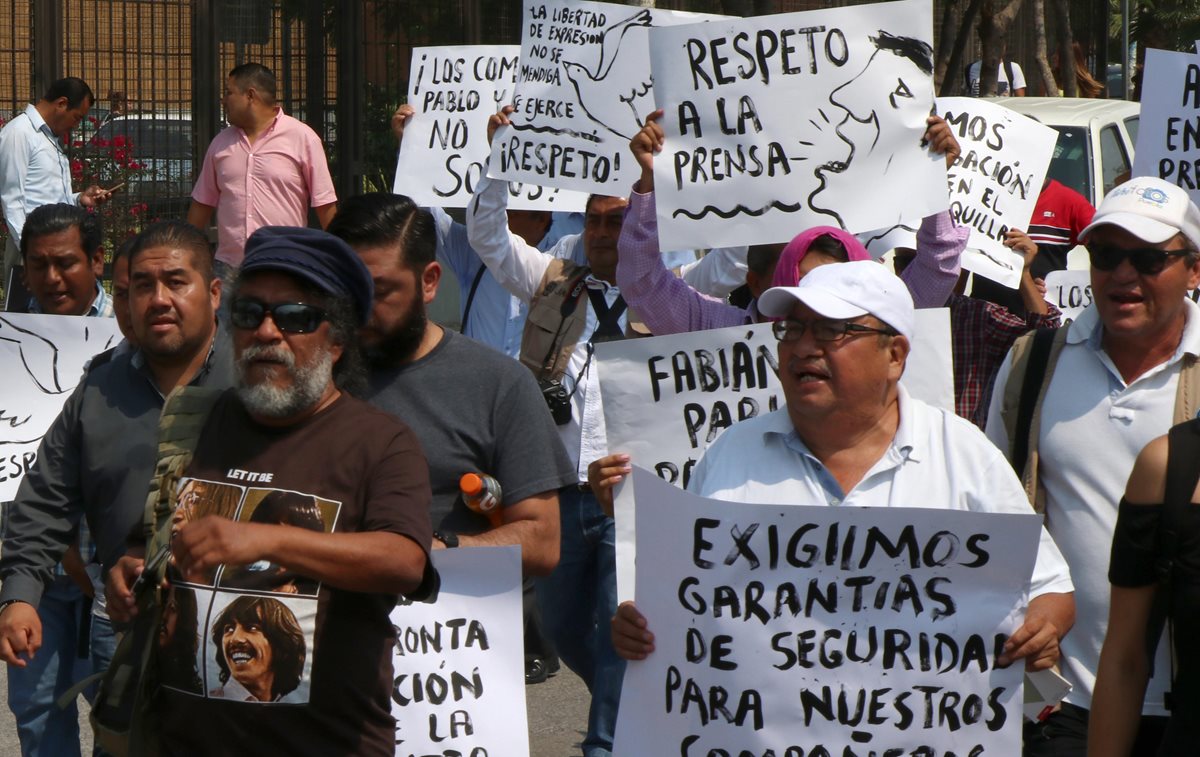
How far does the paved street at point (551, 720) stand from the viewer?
20.1 feet

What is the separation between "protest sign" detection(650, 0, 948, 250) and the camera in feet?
16.0

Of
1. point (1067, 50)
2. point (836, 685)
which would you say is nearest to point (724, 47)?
point (836, 685)

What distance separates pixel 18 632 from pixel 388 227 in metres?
1.21

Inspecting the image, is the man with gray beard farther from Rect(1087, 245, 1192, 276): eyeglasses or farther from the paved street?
the paved street

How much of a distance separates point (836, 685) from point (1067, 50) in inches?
717

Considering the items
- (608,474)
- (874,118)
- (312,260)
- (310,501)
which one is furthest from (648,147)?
(310,501)

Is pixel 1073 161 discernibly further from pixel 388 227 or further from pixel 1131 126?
pixel 388 227

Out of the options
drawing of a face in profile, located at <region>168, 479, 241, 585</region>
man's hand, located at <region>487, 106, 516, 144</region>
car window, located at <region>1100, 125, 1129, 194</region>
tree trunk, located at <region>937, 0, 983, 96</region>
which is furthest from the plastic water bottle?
tree trunk, located at <region>937, 0, 983, 96</region>

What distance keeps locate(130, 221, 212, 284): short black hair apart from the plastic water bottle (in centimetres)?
96

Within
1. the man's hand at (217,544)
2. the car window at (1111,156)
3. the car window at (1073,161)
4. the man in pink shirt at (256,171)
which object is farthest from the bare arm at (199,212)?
the man's hand at (217,544)

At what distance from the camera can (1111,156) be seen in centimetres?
1059

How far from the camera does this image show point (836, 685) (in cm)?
328

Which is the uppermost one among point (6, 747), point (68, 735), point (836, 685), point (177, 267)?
point (177, 267)

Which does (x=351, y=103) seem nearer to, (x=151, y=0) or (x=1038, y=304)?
(x=151, y=0)
